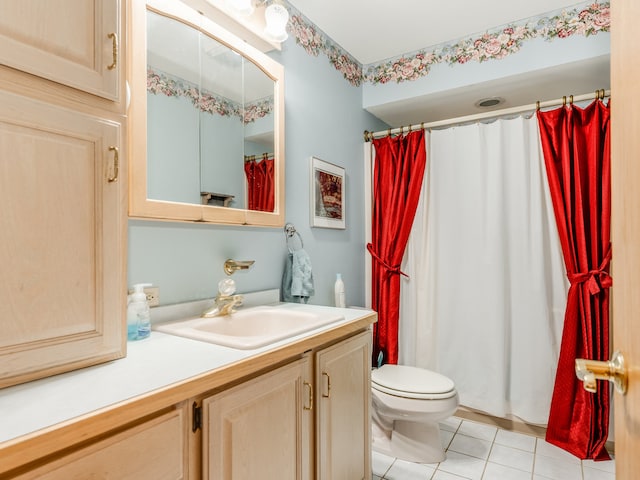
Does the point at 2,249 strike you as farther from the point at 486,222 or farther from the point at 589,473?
the point at 589,473

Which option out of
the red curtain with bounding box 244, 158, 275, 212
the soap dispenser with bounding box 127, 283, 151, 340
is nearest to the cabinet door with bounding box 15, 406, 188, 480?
the soap dispenser with bounding box 127, 283, 151, 340

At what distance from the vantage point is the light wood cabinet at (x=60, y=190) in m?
0.78

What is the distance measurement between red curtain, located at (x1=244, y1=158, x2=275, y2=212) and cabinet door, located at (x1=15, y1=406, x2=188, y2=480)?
3.51ft

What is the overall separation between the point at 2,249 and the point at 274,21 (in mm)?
1539

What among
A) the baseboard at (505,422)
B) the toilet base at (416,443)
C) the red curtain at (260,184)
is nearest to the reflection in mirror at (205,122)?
the red curtain at (260,184)

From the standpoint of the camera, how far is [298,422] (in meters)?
1.20

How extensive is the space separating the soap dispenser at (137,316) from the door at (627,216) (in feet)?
3.93

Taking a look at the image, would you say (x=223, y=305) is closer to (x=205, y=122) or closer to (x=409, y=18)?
(x=205, y=122)

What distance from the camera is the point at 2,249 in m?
0.76

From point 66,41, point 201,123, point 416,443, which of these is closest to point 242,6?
point 201,123

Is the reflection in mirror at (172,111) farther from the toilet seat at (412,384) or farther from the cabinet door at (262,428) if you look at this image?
the toilet seat at (412,384)

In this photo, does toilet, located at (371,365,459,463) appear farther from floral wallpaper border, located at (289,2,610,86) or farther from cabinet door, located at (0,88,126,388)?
floral wallpaper border, located at (289,2,610,86)

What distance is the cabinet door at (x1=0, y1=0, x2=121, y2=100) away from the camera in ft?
2.56

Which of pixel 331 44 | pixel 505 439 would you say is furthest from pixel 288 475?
pixel 331 44
